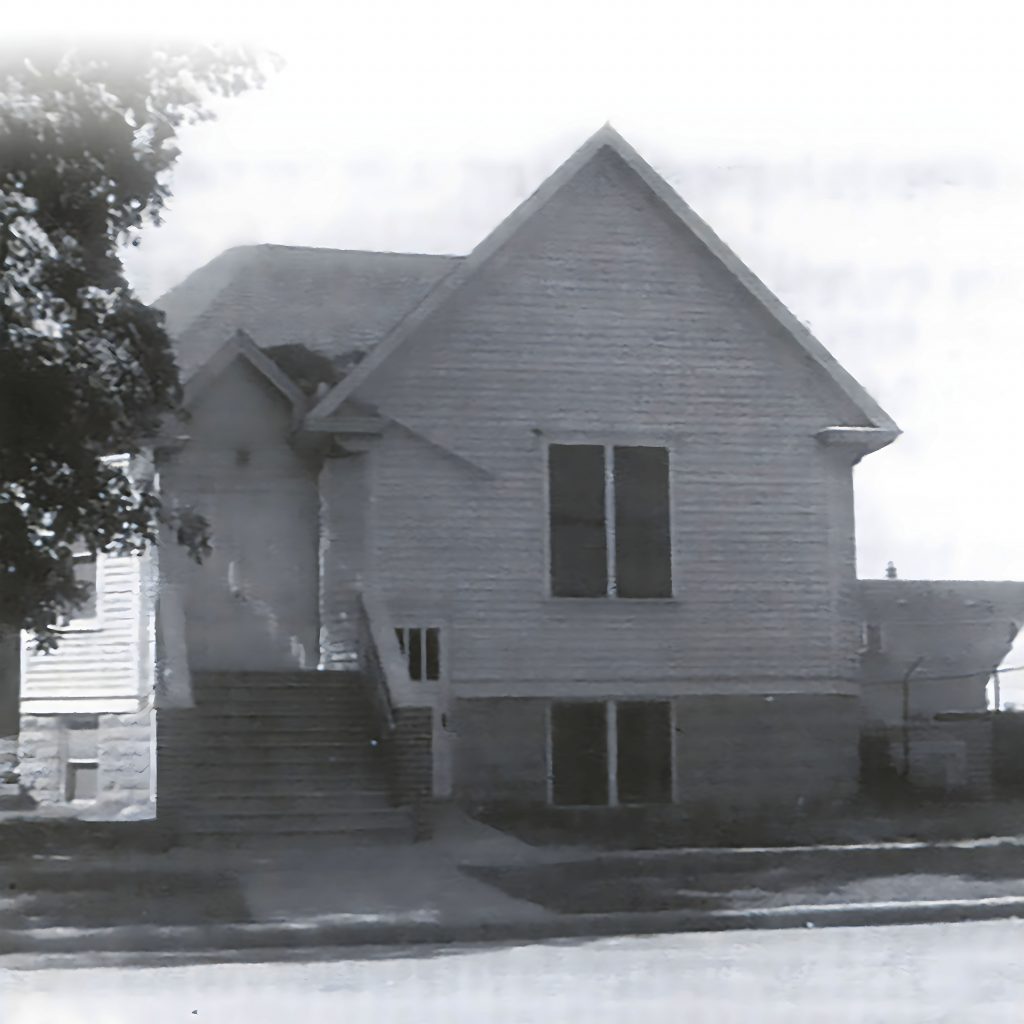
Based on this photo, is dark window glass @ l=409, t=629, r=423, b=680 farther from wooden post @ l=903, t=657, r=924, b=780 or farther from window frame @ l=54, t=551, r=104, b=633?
wooden post @ l=903, t=657, r=924, b=780

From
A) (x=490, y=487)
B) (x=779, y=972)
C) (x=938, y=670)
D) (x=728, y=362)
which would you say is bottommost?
(x=779, y=972)

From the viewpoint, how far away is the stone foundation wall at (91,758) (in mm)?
22016

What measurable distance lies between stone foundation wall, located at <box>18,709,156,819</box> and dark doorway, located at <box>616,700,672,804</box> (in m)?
5.04

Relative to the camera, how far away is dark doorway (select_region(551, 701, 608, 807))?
2247 cm

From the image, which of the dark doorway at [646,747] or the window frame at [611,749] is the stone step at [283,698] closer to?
the window frame at [611,749]

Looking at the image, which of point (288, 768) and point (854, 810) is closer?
point (288, 768)

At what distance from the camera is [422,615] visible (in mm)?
22188

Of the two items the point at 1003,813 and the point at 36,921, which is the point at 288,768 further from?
the point at 1003,813

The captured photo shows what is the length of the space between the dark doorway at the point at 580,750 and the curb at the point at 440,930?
24.6ft

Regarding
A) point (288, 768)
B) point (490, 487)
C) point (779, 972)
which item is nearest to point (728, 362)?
point (490, 487)

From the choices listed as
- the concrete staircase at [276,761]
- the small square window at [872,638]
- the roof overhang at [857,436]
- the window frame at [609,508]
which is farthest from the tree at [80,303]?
the small square window at [872,638]

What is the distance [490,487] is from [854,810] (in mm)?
5259

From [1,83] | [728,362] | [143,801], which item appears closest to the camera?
[1,83]

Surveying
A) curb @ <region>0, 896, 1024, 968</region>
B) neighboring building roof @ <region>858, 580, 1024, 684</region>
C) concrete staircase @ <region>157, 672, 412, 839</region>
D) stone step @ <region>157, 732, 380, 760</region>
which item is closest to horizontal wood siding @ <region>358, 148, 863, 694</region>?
concrete staircase @ <region>157, 672, 412, 839</region>
